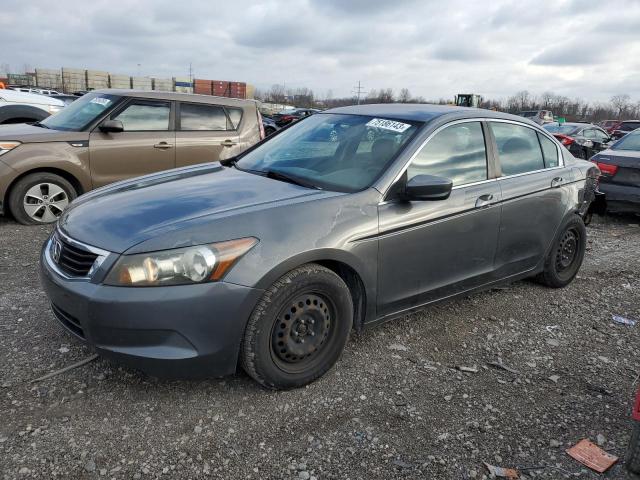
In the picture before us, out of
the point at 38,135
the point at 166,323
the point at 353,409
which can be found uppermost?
the point at 38,135

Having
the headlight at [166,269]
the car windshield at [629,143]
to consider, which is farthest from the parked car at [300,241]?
the car windshield at [629,143]

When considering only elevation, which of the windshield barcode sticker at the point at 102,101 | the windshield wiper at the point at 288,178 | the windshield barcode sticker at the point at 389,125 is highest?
the windshield barcode sticker at the point at 102,101

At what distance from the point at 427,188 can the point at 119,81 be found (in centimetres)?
7271

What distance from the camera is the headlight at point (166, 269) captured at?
2492 millimetres

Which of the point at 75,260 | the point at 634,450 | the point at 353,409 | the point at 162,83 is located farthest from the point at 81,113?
the point at 162,83

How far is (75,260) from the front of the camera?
2.73 meters

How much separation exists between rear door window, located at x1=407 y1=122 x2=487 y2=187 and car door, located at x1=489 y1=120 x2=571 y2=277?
23cm

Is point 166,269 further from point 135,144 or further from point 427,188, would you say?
point 135,144

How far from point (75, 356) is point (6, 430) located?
73 cm

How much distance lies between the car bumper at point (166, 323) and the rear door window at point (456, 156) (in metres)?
1.49

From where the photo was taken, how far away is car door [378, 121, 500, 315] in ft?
10.5

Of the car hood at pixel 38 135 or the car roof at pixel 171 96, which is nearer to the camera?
the car hood at pixel 38 135

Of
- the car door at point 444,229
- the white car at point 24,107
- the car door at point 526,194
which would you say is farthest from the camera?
the white car at point 24,107

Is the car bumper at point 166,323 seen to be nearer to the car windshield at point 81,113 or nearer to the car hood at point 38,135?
the car hood at point 38,135
